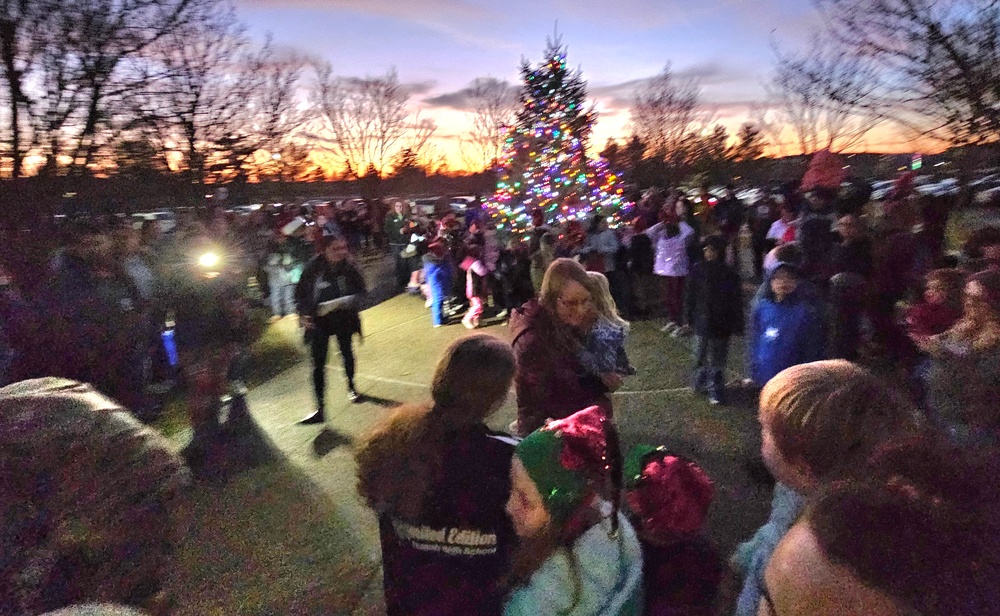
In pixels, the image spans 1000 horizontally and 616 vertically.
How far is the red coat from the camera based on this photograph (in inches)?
116

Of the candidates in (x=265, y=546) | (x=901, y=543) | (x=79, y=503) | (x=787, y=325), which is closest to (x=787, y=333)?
(x=787, y=325)

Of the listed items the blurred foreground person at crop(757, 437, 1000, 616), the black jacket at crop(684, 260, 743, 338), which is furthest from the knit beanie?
the black jacket at crop(684, 260, 743, 338)

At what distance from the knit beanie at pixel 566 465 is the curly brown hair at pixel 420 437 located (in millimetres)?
269

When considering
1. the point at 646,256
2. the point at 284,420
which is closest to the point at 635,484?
the point at 284,420

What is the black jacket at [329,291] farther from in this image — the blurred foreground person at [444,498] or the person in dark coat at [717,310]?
the blurred foreground person at [444,498]

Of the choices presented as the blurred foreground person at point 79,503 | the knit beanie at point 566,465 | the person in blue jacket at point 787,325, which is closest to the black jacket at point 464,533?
the knit beanie at point 566,465

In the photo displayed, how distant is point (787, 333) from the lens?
13.9ft

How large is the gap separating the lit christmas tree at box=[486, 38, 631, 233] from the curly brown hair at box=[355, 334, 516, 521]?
1135cm

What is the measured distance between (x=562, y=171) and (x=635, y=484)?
40.8ft

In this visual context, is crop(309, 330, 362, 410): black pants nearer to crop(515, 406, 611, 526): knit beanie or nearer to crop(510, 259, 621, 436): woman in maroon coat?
crop(510, 259, 621, 436): woman in maroon coat

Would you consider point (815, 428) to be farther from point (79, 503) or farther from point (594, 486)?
point (79, 503)

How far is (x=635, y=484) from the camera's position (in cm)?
166

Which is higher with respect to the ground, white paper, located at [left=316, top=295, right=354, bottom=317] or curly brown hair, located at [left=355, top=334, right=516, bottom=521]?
curly brown hair, located at [left=355, top=334, right=516, bottom=521]

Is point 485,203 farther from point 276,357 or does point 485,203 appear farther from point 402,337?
point 276,357
